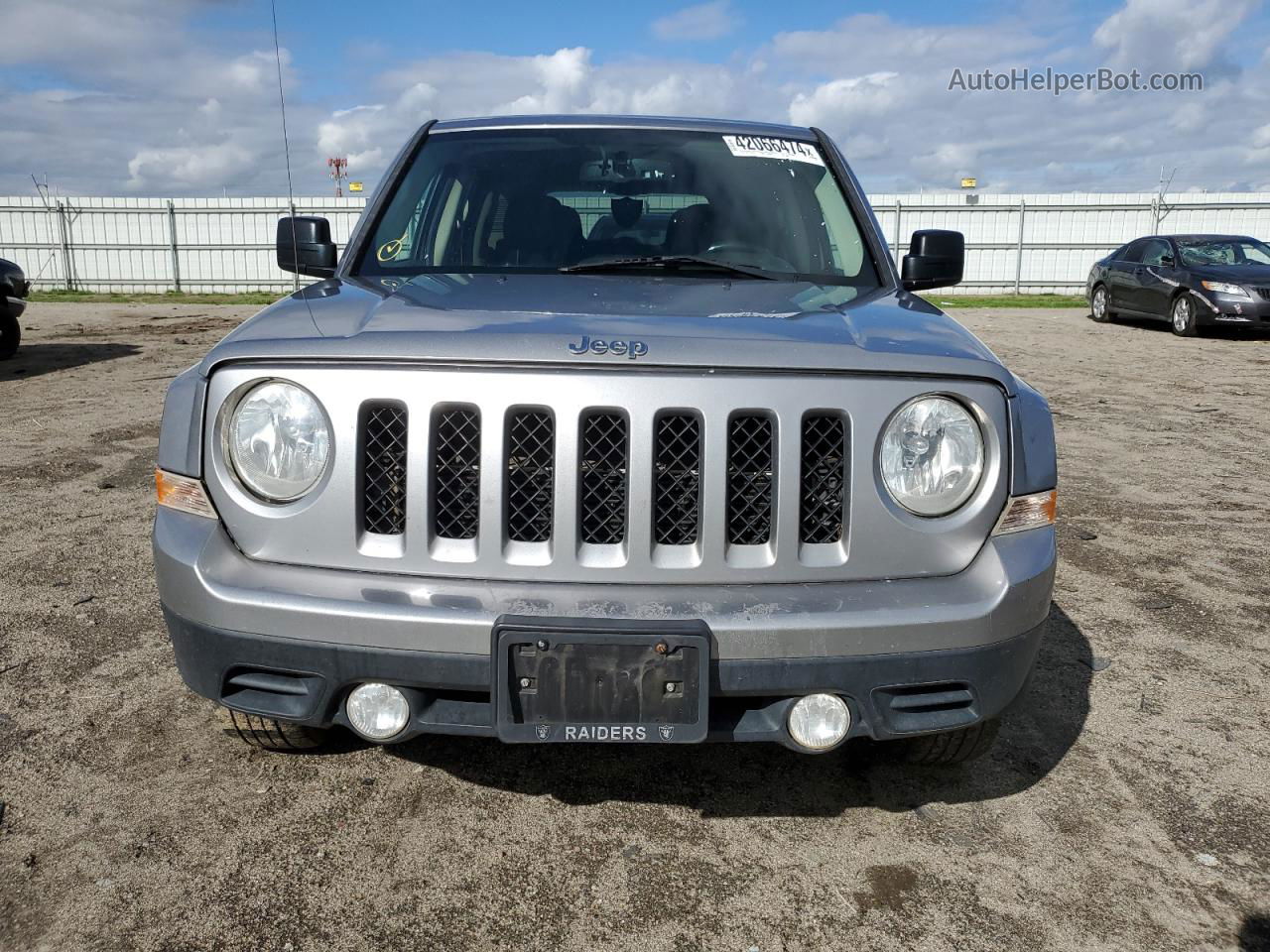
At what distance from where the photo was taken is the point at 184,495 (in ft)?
7.01

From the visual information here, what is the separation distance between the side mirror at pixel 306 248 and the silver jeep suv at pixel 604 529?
4.00ft

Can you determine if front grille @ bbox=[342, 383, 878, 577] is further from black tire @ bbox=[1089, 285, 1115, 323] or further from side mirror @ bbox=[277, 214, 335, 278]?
black tire @ bbox=[1089, 285, 1115, 323]

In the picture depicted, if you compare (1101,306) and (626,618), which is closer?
(626,618)

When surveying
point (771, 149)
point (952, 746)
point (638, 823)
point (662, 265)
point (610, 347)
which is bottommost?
point (638, 823)

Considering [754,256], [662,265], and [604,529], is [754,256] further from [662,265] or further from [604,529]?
[604,529]

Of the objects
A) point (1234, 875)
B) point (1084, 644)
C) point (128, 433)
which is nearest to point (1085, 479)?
point (1084, 644)

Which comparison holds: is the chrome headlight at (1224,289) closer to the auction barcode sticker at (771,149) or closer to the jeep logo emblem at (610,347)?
the auction barcode sticker at (771,149)

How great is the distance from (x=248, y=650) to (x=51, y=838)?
797 mm

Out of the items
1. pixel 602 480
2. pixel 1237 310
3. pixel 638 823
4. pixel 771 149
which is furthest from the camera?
pixel 1237 310

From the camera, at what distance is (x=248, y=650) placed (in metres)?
2.00

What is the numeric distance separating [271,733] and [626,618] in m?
1.13

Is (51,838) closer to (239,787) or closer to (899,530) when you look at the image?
(239,787)

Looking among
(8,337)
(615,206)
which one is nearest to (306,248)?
(615,206)

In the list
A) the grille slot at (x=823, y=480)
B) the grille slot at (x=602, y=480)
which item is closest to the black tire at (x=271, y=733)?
the grille slot at (x=602, y=480)
